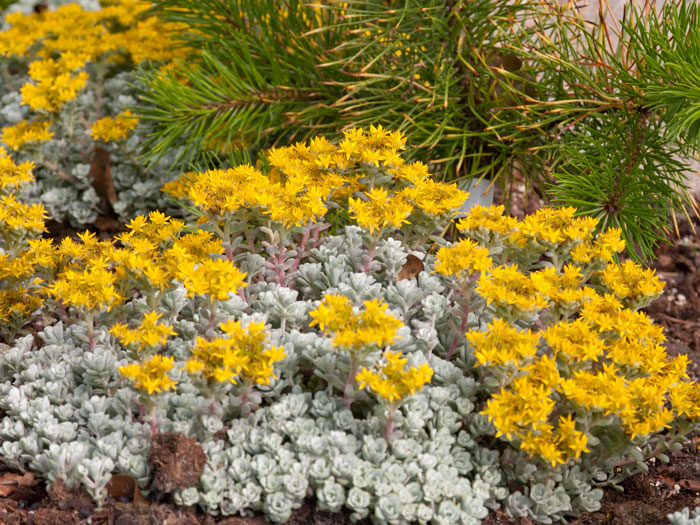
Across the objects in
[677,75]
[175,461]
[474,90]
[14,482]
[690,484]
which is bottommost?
[690,484]

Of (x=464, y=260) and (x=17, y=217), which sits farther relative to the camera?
(x=17, y=217)

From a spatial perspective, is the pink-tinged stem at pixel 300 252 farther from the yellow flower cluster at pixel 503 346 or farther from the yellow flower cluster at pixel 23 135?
the yellow flower cluster at pixel 23 135

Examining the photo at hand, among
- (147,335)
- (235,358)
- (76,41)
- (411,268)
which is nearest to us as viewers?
(235,358)

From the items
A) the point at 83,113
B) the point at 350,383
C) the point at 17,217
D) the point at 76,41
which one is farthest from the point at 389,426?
A: the point at 76,41

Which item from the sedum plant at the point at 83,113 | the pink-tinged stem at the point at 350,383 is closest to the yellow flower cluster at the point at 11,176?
the sedum plant at the point at 83,113

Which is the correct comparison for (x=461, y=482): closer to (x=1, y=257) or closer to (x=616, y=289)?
(x=616, y=289)

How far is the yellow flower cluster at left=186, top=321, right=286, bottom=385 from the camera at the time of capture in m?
1.45

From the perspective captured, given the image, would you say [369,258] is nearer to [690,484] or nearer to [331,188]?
[331,188]

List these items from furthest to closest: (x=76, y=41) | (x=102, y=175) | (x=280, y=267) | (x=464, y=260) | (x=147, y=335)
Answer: (x=76, y=41)
(x=102, y=175)
(x=280, y=267)
(x=464, y=260)
(x=147, y=335)

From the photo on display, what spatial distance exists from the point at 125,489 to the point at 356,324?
63 centimetres

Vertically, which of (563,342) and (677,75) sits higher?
(677,75)

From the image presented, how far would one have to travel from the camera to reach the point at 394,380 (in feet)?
4.89

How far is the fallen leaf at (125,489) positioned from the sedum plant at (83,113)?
1431mm

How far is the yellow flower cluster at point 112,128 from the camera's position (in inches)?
114
